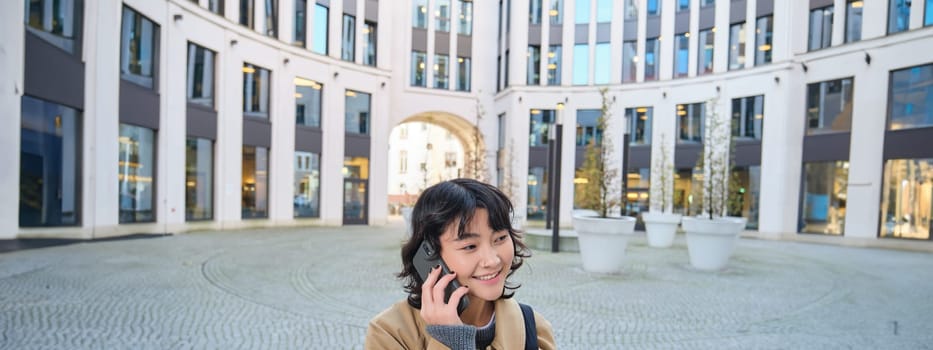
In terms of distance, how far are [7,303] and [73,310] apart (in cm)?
98

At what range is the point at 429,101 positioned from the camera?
30109 mm

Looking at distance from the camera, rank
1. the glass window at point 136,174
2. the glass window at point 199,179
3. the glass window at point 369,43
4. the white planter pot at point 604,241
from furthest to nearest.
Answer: the glass window at point 369,43, the glass window at point 199,179, the glass window at point 136,174, the white planter pot at point 604,241

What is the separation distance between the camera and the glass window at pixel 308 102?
2378 cm

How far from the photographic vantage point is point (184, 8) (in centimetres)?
1772

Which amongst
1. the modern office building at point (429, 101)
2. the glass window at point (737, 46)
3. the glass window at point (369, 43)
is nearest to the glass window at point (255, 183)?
the modern office building at point (429, 101)

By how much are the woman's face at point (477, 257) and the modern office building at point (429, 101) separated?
11.3m

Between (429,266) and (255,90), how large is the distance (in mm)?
22272

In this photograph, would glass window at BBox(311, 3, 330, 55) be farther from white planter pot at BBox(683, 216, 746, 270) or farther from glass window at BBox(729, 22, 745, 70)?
glass window at BBox(729, 22, 745, 70)

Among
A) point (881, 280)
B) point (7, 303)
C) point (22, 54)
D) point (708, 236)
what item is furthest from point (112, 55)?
point (881, 280)

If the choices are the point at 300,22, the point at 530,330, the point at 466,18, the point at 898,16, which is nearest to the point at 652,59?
the point at 898,16

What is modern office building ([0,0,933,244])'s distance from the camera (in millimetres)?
13562

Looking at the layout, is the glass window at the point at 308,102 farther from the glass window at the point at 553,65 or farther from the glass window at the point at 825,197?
the glass window at the point at 825,197

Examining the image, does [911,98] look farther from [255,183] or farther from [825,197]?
[255,183]

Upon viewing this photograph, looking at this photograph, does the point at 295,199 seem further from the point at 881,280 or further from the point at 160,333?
the point at 881,280
